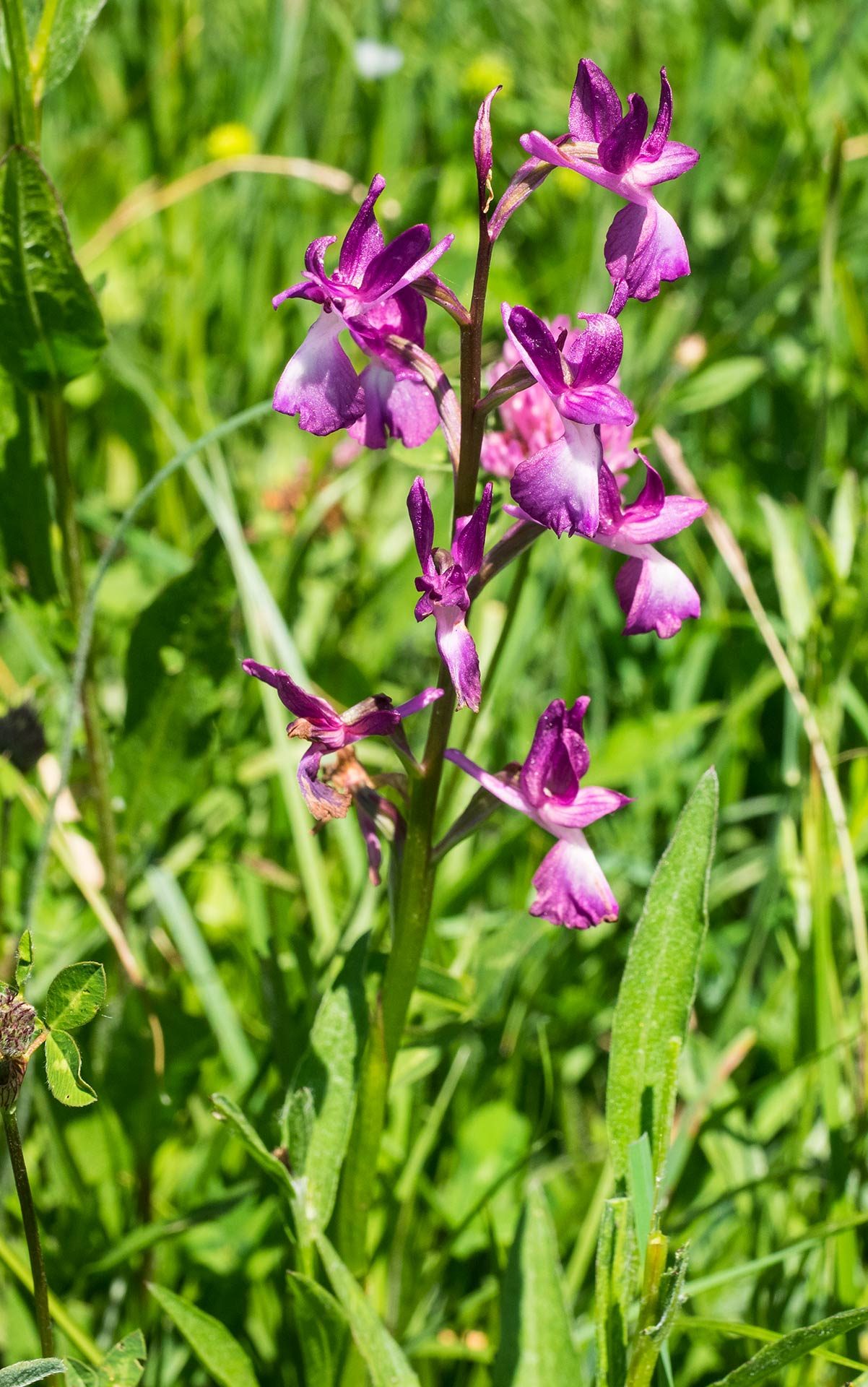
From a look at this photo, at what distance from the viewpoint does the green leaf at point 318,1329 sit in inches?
44.1

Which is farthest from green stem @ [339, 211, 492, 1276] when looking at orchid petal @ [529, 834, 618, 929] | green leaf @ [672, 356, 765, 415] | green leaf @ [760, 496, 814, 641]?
green leaf @ [672, 356, 765, 415]

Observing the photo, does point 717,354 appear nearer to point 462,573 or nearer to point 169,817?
point 169,817

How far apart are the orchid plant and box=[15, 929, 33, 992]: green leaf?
250 millimetres

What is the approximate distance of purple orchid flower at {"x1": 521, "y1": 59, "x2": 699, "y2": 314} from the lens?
3.27 feet

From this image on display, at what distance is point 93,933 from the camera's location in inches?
69.0

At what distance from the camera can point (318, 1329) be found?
3.83 feet

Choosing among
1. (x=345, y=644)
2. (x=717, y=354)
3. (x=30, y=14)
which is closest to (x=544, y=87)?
(x=717, y=354)

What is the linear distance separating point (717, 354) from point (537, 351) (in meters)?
1.75

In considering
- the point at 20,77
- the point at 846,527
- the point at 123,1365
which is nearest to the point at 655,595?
the point at 123,1365

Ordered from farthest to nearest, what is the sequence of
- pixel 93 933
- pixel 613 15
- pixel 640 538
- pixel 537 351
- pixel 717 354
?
1. pixel 613 15
2. pixel 717 354
3. pixel 93 933
4. pixel 640 538
5. pixel 537 351

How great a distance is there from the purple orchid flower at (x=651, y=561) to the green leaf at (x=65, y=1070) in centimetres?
59

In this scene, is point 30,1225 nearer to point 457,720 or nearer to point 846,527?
point 457,720

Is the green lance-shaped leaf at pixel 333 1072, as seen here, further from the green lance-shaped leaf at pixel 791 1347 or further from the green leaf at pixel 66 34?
the green leaf at pixel 66 34

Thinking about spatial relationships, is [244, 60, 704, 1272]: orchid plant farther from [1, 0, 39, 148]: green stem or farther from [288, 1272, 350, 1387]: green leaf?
[1, 0, 39, 148]: green stem
